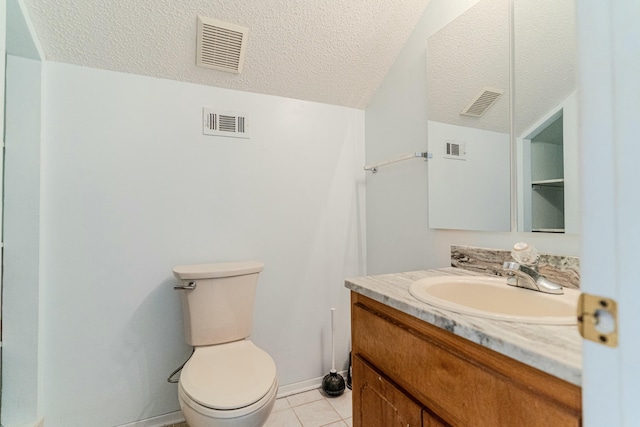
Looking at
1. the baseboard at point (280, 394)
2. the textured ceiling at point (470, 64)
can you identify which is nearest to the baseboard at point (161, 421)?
the baseboard at point (280, 394)

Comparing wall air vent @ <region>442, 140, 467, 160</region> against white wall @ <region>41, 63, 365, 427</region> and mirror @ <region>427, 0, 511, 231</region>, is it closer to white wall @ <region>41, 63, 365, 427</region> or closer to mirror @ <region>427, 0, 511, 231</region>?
mirror @ <region>427, 0, 511, 231</region>

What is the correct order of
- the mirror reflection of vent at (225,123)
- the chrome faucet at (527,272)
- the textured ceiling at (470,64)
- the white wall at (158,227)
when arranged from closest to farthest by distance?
the chrome faucet at (527,272), the textured ceiling at (470,64), the white wall at (158,227), the mirror reflection of vent at (225,123)

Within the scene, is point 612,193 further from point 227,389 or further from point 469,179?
point 227,389

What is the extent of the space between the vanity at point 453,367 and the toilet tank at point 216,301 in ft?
2.27

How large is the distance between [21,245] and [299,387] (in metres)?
1.63

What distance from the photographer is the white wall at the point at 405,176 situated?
4.78 feet

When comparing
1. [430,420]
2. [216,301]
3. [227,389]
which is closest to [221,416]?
[227,389]

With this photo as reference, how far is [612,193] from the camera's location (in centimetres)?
32

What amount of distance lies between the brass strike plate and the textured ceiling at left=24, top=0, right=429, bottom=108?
5.21 ft

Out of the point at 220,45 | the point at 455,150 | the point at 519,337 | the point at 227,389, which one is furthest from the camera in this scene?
the point at 220,45

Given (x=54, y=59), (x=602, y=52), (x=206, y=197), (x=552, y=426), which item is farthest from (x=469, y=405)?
(x=54, y=59)

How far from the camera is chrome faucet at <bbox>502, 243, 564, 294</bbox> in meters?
0.89

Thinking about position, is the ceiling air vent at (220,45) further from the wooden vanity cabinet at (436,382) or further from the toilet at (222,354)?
A: the wooden vanity cabinet at (436,382)

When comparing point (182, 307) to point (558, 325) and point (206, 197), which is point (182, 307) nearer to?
point (206, 197)
